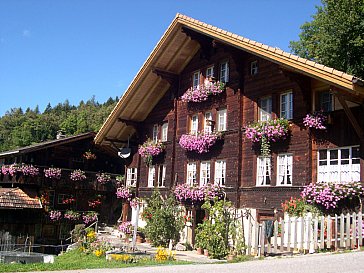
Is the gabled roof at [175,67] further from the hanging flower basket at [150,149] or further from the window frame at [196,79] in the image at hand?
the hanging flower basket at [150,149]

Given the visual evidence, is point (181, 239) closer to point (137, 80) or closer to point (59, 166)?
point (137, 80)

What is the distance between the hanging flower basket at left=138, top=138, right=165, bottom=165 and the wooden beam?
1269 centimetres

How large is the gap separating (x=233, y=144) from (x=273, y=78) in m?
3.69

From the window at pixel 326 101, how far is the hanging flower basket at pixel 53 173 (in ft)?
72.6

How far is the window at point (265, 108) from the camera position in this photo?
19.5 m

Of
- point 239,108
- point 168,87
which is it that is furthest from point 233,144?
point 168,87

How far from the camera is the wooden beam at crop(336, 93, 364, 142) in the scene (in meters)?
15.2

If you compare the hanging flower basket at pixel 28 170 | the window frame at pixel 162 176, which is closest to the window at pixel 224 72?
the window frame at pixel 162 176

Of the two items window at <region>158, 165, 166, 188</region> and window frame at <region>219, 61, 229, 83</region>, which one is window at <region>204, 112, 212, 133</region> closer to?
window frame at <region>219, 61, 229, 83</region>

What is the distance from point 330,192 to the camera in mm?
15516

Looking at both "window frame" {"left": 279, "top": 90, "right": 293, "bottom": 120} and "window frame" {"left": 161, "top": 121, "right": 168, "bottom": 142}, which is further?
"window frame" {"left": 161, "top": 121, "right": 168, "bottom": 142}

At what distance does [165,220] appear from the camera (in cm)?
2019

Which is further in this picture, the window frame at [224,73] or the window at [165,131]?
the window at [165,131]

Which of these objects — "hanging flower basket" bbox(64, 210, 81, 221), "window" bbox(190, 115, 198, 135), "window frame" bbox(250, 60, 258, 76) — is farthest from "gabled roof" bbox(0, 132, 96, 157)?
"window frame" bbox(250, 60, 258, 76)
